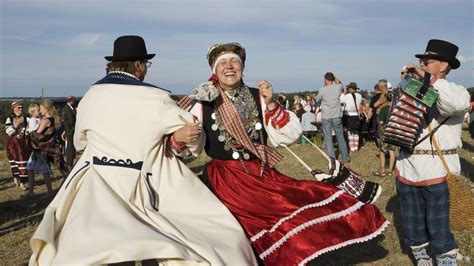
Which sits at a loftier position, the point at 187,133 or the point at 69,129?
the point at 187,133

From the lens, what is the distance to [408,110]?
3.66 meters

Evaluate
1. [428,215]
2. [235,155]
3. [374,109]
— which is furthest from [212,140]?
[374,109]

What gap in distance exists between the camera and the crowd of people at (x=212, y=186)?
2.76 meters

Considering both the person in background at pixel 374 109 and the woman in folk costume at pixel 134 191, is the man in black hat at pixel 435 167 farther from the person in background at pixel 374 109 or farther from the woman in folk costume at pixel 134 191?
the person in background at pixel 374 109

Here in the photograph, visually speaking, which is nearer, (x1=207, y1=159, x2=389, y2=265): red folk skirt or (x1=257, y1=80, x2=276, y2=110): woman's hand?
(x1=207, y1=159, x2=389, y2=265): red folk skirt

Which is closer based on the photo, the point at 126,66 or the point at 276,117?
the point at 126,66

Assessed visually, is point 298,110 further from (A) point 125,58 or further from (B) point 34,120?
(A) point 125,58

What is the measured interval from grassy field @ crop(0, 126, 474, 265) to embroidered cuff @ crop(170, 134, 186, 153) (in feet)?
8.23

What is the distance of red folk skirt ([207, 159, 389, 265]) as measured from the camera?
3262 mm

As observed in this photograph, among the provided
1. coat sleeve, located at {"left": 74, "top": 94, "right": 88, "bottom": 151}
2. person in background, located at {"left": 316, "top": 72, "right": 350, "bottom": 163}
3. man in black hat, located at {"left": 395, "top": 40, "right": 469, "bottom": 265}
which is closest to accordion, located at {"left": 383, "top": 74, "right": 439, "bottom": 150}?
man in black hat, located at {"left": 395, "top": 40, "right": 469, "bottom": 265}

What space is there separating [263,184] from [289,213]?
11.4 inches

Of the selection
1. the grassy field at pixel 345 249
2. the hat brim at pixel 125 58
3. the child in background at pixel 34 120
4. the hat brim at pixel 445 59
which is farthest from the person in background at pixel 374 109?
the hat brim at pixel 125 58

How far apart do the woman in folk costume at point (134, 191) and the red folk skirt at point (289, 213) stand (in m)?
0.23

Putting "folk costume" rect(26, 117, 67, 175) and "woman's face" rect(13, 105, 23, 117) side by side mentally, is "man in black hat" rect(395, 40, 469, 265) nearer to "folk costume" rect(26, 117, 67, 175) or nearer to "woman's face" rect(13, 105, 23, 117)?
"folk costume" rect(26, 117, 67, 175)
